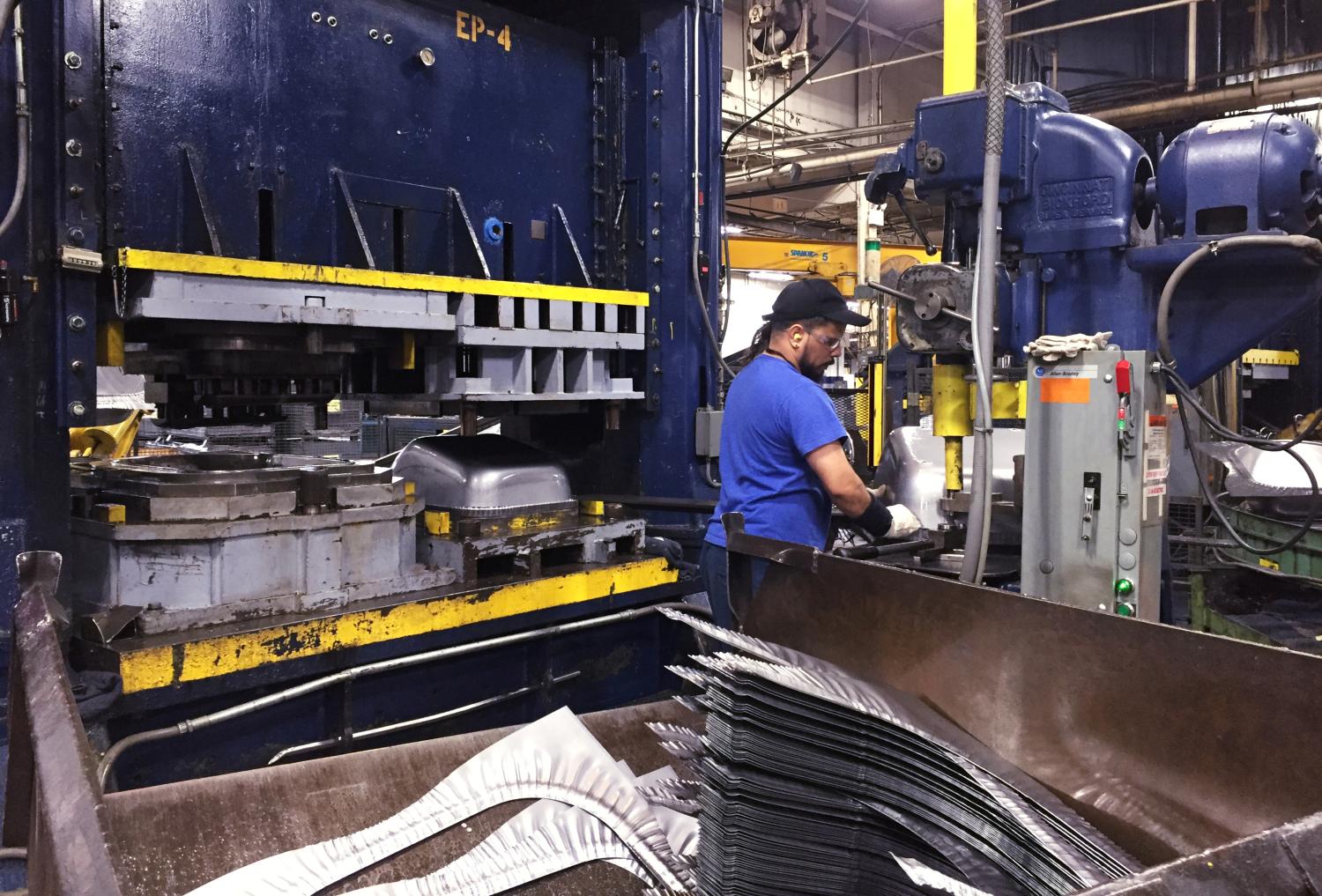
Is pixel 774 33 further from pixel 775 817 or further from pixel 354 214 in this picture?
pixel 775 817

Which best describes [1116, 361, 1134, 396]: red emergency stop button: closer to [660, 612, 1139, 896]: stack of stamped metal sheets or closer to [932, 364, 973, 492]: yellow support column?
[932, 364, 973, 492]: yellow support column

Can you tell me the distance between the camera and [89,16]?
2.53 meters

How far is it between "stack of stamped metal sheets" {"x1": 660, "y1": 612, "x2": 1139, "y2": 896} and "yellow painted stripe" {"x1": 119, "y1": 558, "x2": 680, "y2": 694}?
1485 millimetres

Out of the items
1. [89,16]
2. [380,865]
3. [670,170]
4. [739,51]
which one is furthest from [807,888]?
[739,51]

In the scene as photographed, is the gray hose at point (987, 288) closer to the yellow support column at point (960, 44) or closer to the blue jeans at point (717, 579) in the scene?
the blue jeans at point (717, 579)

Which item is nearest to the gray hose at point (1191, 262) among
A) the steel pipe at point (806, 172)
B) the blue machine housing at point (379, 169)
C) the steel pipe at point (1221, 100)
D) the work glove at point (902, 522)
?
the work glove at point (902, 522)

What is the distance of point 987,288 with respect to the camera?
→ 2447mm

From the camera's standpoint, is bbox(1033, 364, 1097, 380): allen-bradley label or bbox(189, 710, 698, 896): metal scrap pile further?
bbox(1033, 364, 1097, 380): allen-bradley label

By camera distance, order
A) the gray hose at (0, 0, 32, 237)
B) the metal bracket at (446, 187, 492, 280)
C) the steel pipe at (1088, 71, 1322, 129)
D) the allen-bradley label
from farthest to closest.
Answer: the steel pipe at (1088, 71, 1322, 129)
the metal bracket at (446, 187, 492, 280)
the allen-bradley label
the gray hose at (0, 0, 32, 237)

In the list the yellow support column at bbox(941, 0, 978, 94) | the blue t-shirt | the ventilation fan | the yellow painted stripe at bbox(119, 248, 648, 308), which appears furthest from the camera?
the ventilation fan

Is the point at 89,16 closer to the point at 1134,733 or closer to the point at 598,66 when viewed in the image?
the point at 598,66

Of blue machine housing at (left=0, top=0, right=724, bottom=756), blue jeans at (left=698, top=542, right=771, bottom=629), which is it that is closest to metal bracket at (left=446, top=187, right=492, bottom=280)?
blue machine housing at (left=0, top=0, right=724, bottom=756)

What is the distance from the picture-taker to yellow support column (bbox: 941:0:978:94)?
12.0 feet

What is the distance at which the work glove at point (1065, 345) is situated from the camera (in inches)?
94.2
